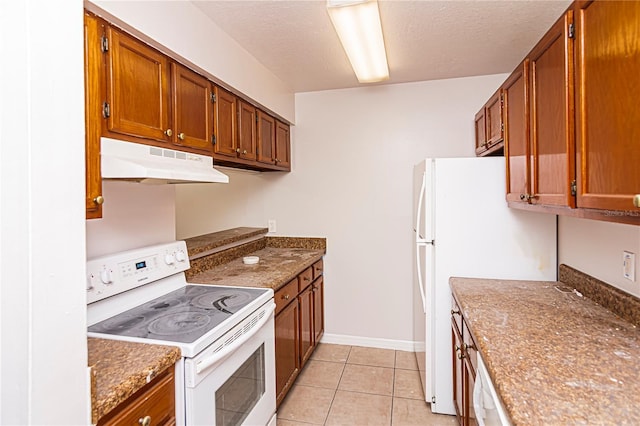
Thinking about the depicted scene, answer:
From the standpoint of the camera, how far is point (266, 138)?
2793 mm

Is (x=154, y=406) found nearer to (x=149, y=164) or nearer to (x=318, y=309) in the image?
(x=149, y=164)

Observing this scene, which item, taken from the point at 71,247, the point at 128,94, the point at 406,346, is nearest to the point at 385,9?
the point at 128,94

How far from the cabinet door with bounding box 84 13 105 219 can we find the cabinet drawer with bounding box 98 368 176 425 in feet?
1.93

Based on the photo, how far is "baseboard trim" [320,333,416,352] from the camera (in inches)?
125

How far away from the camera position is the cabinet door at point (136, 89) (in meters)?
1.35

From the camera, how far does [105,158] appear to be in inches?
49.3

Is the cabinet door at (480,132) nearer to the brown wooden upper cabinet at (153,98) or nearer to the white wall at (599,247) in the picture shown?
the white wall at (599,247)

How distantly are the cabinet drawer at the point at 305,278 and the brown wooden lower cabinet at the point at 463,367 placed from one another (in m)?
1.07

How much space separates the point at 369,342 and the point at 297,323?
39.8 inches

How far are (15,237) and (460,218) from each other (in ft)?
6.74

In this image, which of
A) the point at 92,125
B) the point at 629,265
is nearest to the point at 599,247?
the point at 629,265

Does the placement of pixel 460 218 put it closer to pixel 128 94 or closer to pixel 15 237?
pixel 128 94

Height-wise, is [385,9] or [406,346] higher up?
[385,9]

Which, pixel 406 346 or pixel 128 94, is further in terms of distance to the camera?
pixel 406 346
